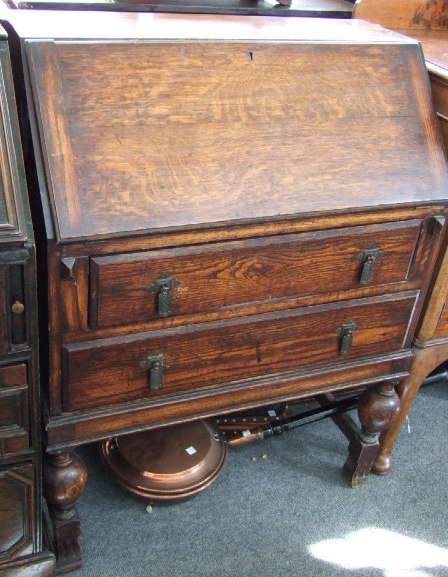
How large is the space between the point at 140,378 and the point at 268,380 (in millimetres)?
297

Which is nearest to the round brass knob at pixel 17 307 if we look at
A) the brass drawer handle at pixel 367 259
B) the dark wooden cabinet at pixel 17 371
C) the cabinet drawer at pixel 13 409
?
the dark wooden cabinet at pixel 17 371

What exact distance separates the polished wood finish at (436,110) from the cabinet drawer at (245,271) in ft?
0.60

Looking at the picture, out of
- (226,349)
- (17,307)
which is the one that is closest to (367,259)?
(226,349)

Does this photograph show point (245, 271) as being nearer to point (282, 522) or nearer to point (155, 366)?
point (155, 366)

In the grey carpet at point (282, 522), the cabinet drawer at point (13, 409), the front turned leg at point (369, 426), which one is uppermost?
the cabinet drawer at point (13, 409)

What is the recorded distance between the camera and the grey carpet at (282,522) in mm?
1709

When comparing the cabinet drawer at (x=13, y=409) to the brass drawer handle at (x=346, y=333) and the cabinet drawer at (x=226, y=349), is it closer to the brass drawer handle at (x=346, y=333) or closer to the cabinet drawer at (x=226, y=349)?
the cabinet drawer at (x=226, y=349)

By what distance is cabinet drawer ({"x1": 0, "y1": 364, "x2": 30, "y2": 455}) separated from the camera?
4.09 ft

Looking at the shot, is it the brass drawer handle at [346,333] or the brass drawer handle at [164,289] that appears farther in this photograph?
the brass drawer handle at [346,333]

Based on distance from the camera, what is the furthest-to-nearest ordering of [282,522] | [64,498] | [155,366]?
[282,522]
[64,498]
[155,366]

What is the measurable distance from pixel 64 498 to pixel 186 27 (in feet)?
3.30

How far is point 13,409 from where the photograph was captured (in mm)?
1297

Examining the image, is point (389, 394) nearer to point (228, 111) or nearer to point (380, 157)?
point (380, 157)

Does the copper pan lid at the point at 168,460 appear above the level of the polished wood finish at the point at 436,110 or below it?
below
